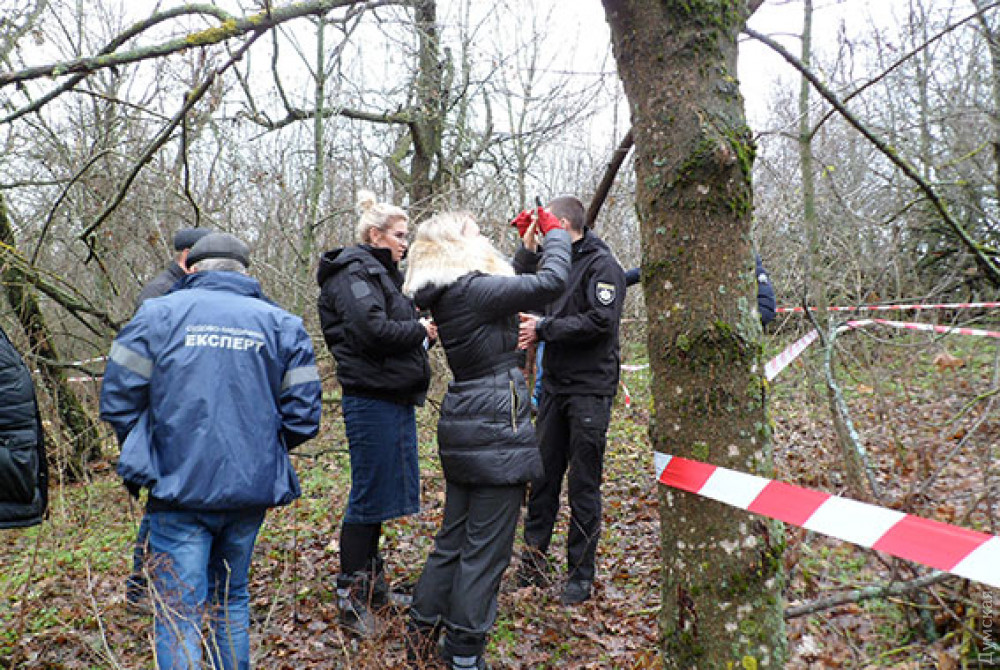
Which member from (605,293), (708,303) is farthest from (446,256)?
(708,303)

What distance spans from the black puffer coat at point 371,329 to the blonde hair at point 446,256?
44 cm

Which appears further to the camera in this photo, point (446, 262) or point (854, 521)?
point (446, 262)

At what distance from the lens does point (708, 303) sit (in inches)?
79.6

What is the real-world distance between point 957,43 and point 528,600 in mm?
8902

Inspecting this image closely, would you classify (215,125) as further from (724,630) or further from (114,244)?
(724,630)

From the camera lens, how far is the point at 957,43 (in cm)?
844

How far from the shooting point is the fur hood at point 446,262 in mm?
3104

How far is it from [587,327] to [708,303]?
1.81 m

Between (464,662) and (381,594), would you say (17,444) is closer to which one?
(381,594)

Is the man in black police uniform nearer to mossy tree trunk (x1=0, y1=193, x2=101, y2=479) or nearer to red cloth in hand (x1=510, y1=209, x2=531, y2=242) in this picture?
red cloth in hand (x1=510, y1=209, x2=531, y2=242)

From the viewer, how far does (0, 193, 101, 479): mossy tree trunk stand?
6.06 metres

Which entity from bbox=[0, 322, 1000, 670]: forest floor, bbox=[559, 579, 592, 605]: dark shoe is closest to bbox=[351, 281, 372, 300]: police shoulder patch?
bbox=[0, 322, 1000, 670]: forest floor

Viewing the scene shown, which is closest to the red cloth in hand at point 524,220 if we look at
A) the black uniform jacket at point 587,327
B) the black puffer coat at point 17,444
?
the black uniform jacket at point 587,327

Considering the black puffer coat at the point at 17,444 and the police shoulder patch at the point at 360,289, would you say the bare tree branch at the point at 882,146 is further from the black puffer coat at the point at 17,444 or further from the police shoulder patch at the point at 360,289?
the black puffer coat at the point at 17,444
